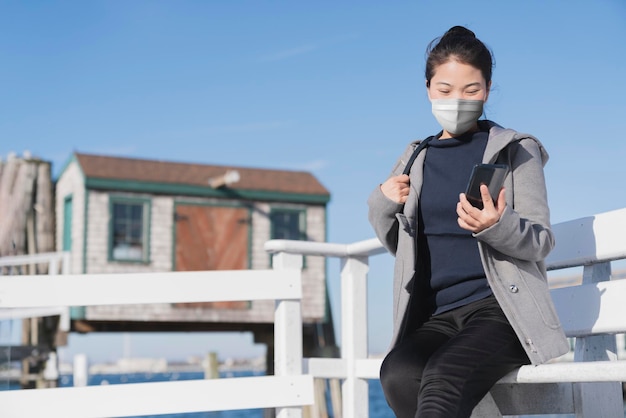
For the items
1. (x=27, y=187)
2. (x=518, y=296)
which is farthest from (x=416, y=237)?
(x=27, y=187)

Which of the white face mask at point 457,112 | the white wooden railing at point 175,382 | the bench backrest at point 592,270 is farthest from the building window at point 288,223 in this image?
the white face mask at point 457,112

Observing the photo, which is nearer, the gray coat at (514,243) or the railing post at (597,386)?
the gray coat at (514,243)

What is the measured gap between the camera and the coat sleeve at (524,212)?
2.76 meters

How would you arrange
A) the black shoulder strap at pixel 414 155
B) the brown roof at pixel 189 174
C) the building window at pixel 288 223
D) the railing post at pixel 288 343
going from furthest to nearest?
the building window at pixel 288 223, the brown roof at pixel 189 174, the railing post at pixel 288 343, the black shoulder strap at pixel 414 155

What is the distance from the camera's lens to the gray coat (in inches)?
110

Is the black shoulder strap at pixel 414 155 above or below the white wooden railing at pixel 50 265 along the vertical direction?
below

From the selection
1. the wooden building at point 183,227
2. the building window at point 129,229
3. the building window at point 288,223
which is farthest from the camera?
the building window at point 288,223

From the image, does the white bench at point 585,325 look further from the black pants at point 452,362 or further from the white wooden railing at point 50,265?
the white wooden railing at point 50,265

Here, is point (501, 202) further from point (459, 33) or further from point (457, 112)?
point (459, 33)

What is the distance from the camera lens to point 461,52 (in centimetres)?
311

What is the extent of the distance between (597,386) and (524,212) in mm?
703

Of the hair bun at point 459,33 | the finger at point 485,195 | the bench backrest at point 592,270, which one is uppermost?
the hair bun at point 459,33

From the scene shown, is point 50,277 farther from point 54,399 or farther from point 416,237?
point 416,237

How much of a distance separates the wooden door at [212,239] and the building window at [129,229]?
730 millimetres
